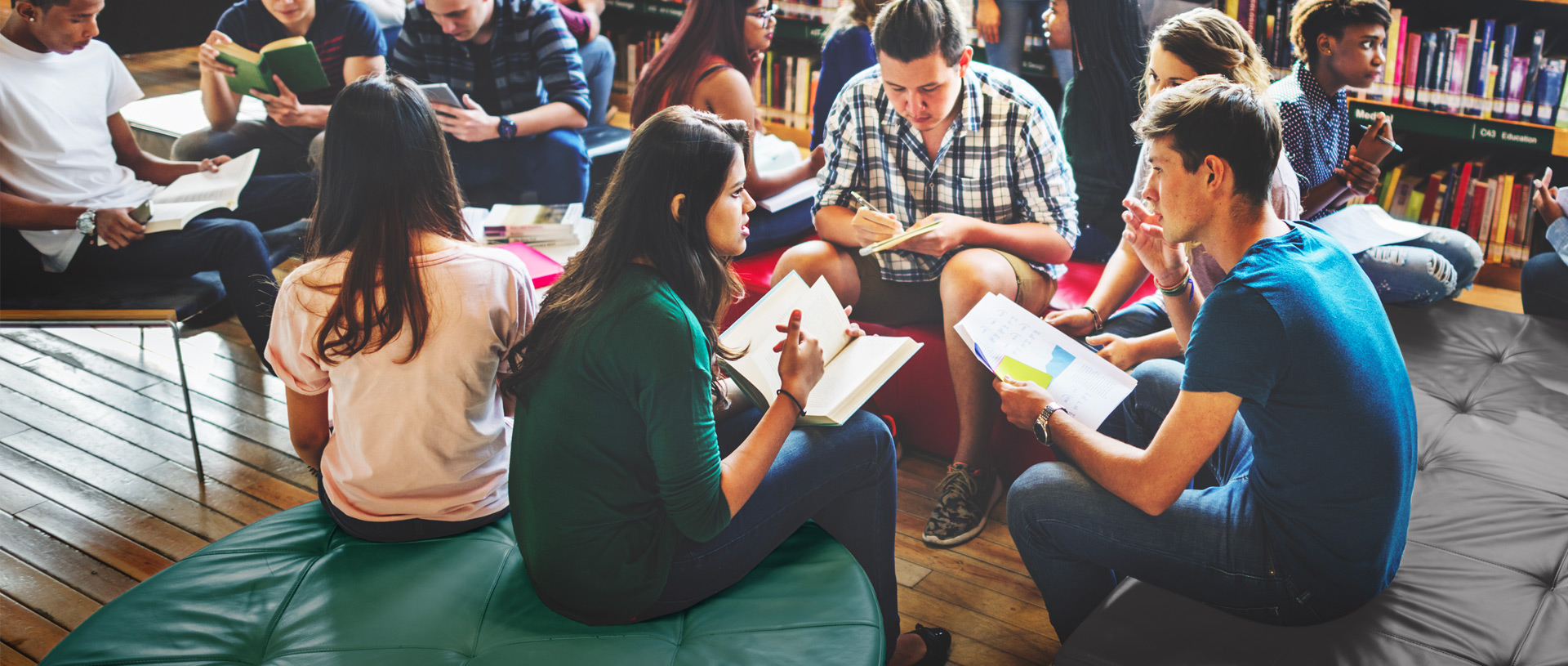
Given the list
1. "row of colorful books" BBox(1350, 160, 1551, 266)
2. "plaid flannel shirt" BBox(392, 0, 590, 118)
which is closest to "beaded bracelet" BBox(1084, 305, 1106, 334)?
"row of colorful books" BBox(1350, 160, 1551, 266)

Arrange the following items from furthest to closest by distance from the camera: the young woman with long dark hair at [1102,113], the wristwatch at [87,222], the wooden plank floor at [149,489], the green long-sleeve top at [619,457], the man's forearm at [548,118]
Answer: the man's forearm at [548,118] → the young woman with long dark hair at [1102,113] → the wristwatch at [87,222] → the wooden plank floor at [149,489] → the green long-sleeve top at [619,457]

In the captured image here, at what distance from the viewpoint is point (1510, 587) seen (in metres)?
1.60

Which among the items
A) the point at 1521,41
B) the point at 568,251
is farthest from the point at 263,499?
the point at 1521,41

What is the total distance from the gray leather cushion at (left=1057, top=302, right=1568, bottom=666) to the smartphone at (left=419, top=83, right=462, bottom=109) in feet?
8.22

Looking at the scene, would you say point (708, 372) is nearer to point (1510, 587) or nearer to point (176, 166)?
point (1510, 587)

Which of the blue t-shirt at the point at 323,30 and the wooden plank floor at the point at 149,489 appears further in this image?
the blue t-shirt at the point at 323,30

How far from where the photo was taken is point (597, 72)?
4.41m

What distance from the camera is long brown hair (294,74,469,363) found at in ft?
Answer: 4.88

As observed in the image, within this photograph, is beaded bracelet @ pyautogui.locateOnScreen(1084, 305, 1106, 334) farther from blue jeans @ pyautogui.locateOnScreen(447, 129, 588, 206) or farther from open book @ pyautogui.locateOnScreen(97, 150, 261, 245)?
A: open book @ pyautogui.locateOnScreen(97, 150, 261, 245)

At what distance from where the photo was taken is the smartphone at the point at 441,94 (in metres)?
3.15

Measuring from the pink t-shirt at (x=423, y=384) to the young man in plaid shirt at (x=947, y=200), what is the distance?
3.42ft

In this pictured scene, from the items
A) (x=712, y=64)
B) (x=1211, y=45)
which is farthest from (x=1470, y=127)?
(x=712, y=64)

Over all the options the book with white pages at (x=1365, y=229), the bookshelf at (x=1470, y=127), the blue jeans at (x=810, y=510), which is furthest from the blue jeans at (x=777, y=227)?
the bookshelf at (x=1470, y=127)

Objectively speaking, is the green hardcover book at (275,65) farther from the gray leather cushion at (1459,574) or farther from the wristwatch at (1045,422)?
the gray leather cushion at (1459,574)
